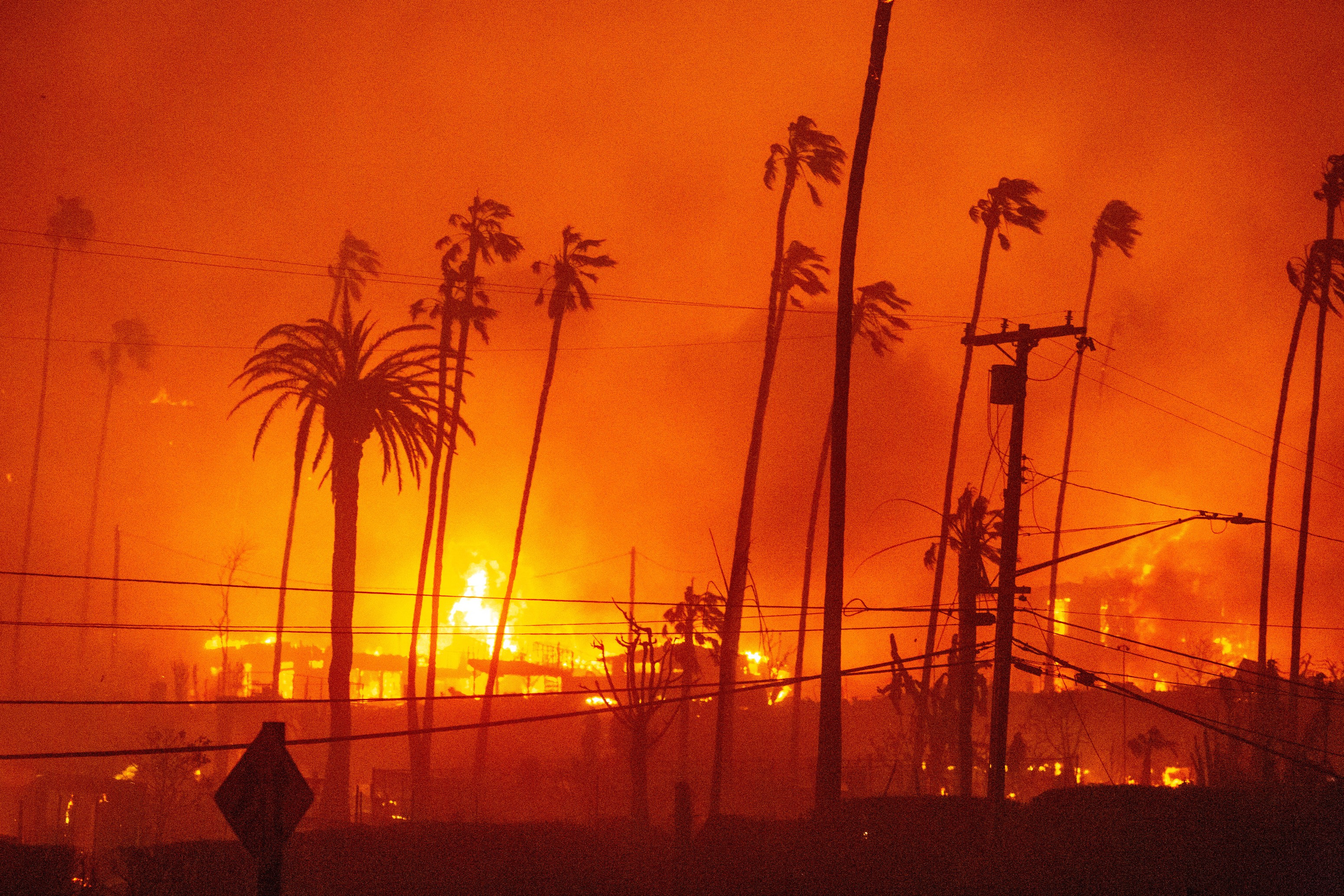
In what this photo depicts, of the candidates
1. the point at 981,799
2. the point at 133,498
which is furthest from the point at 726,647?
the point at 133,498

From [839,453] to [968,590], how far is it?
651 centimetres

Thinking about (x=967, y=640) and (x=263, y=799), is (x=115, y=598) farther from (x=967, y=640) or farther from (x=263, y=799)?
(x=263, y=799)

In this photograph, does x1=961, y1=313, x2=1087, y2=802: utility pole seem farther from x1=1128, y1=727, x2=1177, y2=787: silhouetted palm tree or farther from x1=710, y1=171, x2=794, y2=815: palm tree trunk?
x1=1128, y1=727, x2=1177, y2=787: silhouetted palm tree

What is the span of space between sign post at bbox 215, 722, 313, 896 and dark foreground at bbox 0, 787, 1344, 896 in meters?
13.3

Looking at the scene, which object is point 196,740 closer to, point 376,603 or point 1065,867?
point 1065,867

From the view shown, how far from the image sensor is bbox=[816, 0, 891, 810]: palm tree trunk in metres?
24.9

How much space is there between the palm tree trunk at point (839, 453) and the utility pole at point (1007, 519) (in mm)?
2967

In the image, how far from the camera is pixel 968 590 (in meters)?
30.6

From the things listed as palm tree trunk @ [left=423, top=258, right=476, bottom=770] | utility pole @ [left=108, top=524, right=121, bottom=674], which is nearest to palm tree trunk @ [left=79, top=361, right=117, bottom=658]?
utility pole @ [left=108, top=524, right=121, bottom=674]

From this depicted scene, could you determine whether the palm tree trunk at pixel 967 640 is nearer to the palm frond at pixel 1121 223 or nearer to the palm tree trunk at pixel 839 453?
the palm tree trunk at pixel 839 453

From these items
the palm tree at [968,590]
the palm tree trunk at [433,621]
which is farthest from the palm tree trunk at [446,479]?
the palm tree at [968,590]

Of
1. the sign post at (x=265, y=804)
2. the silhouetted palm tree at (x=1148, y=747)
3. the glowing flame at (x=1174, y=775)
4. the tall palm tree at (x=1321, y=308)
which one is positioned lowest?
the glowing flame at (x=1174, y=775)

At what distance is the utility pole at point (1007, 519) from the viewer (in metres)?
23.9

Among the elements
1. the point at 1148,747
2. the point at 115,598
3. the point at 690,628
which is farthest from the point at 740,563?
the point at 115,598
